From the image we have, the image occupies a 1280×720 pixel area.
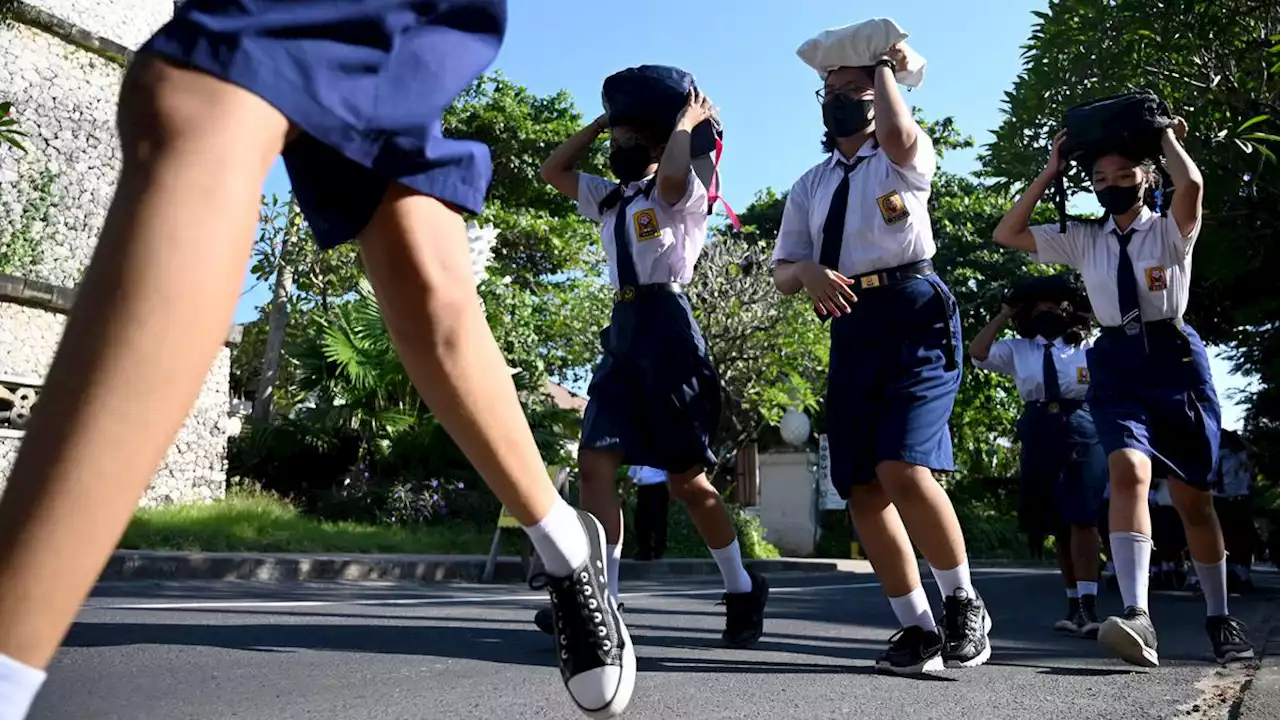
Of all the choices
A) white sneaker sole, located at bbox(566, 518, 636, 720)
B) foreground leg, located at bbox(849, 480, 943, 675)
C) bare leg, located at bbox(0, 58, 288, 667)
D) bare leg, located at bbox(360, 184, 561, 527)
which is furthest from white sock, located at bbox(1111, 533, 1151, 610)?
bare leg, located at bbox(0, 58, 288, 667)

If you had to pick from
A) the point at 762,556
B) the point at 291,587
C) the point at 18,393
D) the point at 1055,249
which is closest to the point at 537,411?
the point at 762,556

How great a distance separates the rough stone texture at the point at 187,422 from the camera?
1368 cm

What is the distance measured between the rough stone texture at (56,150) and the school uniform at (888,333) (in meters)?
13.9

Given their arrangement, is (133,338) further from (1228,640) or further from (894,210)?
(1228,640)

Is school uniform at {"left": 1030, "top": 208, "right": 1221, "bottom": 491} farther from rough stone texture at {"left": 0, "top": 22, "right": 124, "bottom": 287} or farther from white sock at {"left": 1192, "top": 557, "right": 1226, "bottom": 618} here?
rough stone texture at {"left": 0, "top": 22, "right": 124, "bottom": 287}

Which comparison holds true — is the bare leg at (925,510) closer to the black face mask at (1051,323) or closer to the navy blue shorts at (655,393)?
the navy blue shorts at (655,393)

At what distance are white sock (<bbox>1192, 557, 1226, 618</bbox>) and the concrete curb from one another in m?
6.24

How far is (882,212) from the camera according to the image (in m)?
4.25

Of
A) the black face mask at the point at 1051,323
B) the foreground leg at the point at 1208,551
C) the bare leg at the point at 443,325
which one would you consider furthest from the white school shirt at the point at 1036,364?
the bare leg at the point at 443,325

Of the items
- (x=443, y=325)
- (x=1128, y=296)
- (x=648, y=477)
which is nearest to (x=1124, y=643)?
(x=1128, y=296)

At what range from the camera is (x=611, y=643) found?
222 centimetres

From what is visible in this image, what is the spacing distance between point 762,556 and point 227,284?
17317 mm

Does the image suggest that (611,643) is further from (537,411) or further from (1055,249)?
(537,411)

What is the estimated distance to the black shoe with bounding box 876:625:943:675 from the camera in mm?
4043
